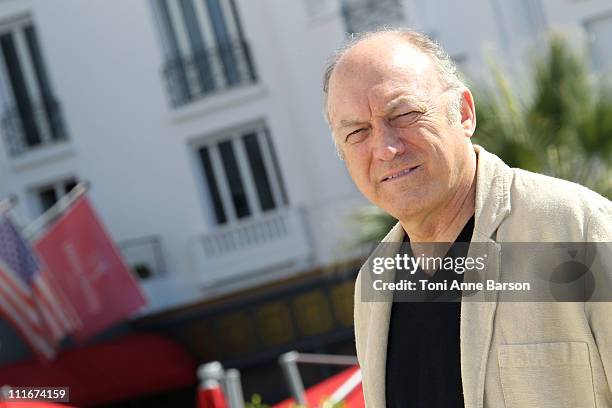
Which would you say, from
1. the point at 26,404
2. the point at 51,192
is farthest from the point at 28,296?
the point at 26,404

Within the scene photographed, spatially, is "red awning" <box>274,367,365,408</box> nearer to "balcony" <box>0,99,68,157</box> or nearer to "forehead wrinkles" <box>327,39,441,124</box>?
"forehead wrinkles" <box>327,39,441,124</box>

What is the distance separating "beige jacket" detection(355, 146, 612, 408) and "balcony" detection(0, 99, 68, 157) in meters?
16.9

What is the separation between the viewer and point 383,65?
1.90m

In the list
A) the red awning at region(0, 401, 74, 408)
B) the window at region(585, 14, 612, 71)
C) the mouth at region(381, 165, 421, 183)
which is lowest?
the red awning at region(0, 401, 74, 408)

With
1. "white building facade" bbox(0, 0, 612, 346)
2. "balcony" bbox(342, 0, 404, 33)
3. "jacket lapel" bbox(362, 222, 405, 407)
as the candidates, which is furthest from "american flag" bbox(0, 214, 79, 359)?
"jacket lapel" bbox(362, 222, 405, 407)

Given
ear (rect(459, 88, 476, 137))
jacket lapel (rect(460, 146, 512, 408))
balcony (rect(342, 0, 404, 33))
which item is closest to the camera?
jacket lapel (rect(460, 146, 512, 408))

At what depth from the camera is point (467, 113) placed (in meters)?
2.05

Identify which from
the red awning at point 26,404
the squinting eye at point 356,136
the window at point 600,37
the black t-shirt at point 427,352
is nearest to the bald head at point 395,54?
the squinting eye at point 356,136

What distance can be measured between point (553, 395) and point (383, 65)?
69 centimetres

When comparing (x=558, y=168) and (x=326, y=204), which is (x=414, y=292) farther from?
(x=326, y=204)

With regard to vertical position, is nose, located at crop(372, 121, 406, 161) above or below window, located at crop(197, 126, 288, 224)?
above

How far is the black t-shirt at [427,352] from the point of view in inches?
75.5

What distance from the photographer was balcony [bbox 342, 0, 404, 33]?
16.2 metres

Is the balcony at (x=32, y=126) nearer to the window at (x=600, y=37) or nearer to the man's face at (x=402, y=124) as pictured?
the window at (x=600, y=37)
